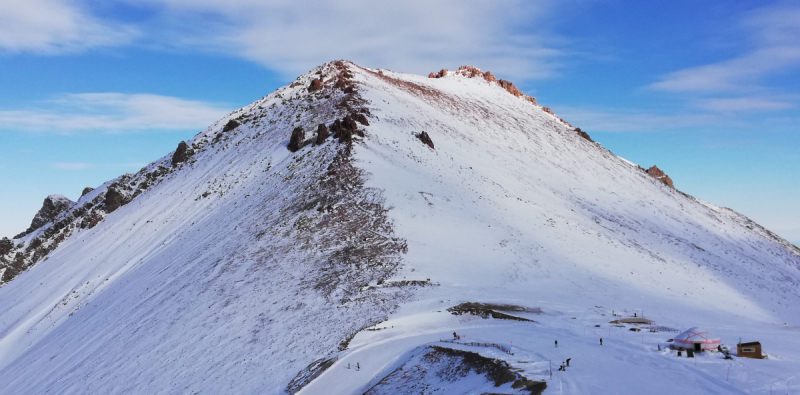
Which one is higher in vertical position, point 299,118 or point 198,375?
point 299,118

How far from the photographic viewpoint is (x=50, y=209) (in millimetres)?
91250

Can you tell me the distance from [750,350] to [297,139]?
50.3 m

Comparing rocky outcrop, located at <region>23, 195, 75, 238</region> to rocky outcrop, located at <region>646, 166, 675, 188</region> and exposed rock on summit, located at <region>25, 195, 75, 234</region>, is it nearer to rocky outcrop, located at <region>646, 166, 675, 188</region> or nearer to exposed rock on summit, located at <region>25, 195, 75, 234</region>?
exposed rock on summit, located at <region>25, 195, 75, 234</region>

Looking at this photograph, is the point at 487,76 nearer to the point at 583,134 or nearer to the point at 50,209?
the point at 583,134

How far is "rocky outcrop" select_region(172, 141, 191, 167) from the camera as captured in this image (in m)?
81.6

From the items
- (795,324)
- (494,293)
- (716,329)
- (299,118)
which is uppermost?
(299,118)

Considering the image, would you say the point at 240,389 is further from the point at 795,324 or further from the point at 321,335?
the point at 795,324

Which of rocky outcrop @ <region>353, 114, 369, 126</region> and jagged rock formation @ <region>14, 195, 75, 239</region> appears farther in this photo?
jagged rock formation @ <region>14, 195, 75, 239</region>

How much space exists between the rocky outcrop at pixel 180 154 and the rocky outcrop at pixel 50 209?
25.3 meters

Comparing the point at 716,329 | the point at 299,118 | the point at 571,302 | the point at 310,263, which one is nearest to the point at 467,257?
the point at 571,302

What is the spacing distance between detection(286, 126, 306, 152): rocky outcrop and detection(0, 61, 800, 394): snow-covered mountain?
14.5 inches

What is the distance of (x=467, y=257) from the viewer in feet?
136

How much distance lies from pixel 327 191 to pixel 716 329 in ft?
108

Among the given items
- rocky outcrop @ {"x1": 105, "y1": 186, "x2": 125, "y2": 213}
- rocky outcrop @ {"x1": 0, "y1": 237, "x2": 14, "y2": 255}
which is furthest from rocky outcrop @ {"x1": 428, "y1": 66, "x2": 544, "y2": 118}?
rocky outcrop @ {"x1": 0, "y1": 237, "x2": 14, "y2": 255}
